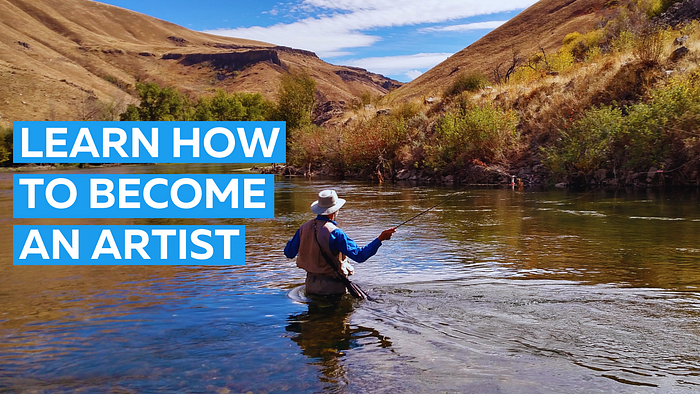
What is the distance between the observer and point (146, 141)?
50000 millimetres

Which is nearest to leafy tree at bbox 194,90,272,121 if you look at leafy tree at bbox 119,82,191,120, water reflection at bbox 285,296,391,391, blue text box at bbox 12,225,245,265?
leafy tree at bbox 119,82,191,120

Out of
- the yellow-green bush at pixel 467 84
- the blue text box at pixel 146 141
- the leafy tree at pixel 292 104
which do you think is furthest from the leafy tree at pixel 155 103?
the yellow-green bush at pixel 467 84

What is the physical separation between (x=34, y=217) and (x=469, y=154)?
64.6 ft

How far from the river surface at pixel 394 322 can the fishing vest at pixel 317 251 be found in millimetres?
537

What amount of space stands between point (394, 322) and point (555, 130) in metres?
23.9

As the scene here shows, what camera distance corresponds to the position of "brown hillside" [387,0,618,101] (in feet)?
245

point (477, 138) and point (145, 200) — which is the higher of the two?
point (477, 138)

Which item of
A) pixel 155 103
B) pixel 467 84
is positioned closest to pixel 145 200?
pixel 467 84

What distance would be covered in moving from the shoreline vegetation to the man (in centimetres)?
1307

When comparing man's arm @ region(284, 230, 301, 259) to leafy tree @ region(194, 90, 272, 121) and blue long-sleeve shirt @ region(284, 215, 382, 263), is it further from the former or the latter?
leafy tree @ region(194, 90, 272, 121)

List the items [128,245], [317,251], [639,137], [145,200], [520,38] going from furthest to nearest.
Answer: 1. [520,38]
2. [145,200]
3. [639,137]
4. [128,245]
5. [317,251]

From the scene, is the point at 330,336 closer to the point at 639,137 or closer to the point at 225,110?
the point at 639,137

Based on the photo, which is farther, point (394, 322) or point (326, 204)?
point (326, 204)

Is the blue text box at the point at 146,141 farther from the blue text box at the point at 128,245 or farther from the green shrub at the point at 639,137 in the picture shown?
the green shrub at the point at 639,137
